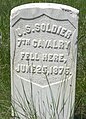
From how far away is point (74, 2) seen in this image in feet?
22.9

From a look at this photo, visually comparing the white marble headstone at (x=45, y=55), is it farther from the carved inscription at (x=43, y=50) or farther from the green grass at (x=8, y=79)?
the green grass at (x=8, y=79)

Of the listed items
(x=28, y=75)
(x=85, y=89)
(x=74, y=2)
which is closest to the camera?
(x=28, y=75)

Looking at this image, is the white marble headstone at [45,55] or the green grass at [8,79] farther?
the green grass at [8,79]

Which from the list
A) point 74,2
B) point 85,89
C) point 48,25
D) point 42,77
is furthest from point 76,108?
point 74,2

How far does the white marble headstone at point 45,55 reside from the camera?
2.98 meters

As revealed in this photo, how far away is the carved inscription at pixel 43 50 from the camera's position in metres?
3.01

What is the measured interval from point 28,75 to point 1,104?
1.38 ft

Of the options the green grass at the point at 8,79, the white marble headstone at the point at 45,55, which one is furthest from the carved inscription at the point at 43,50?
the green grass at the point at 8,79

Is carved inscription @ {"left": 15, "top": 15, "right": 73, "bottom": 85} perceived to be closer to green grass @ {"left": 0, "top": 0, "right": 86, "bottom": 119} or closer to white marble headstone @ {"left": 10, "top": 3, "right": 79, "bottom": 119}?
white marble headstone @ {"left": 10, "top": 3, "right": 79, "bottom": 119}

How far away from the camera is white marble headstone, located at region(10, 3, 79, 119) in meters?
2.98

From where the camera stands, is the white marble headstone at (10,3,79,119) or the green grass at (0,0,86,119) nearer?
the white marble headstone at (10,3,79,119)

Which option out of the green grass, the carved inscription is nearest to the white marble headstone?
the carved inscription

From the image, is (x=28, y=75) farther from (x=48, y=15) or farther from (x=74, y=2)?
(x=74, y=2)

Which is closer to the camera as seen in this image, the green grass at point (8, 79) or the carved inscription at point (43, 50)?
the carved inscription at point (43, 50)
